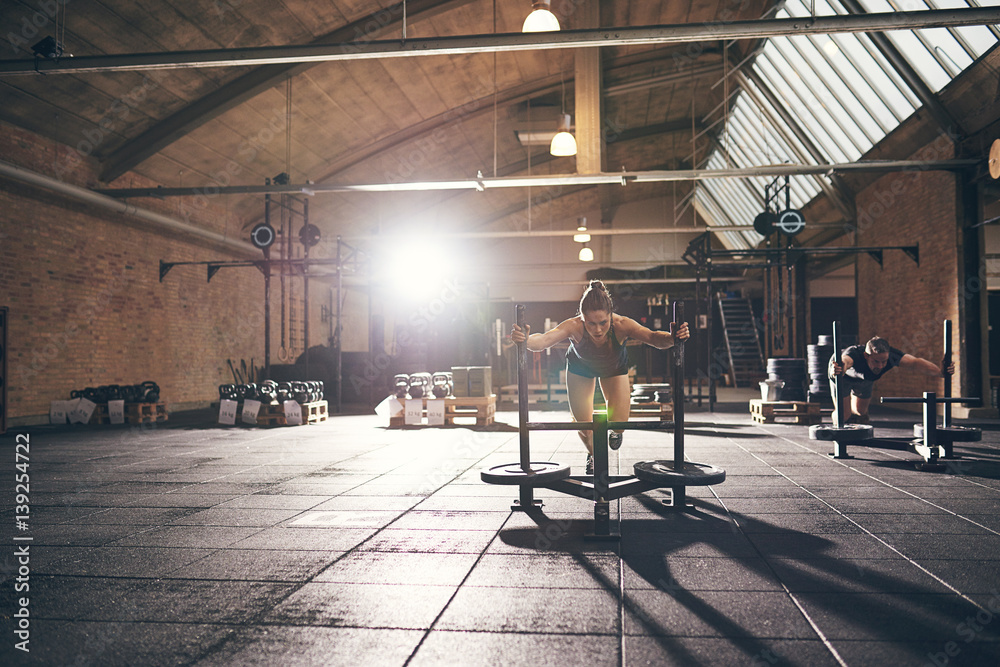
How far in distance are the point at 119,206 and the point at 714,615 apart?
1097 centimetres

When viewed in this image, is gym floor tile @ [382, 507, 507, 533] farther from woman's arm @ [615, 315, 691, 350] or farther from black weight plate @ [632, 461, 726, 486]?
woman's arm @ [615, 315, 691, 350]

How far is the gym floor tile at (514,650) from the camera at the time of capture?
6.19 feet

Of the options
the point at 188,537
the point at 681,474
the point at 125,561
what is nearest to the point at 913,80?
the point at 681,474

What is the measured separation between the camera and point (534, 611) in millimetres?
2287

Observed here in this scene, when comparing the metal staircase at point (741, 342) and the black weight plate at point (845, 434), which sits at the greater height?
the metal staircase at point (741, 342)

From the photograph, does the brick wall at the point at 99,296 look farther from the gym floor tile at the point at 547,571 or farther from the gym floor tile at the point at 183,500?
the gym floor tile at the point at 547,571

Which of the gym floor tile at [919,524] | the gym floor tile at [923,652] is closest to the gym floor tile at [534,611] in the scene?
the gym floor tile at [923,652]

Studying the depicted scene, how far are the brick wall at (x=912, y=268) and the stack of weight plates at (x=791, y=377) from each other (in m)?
2.52

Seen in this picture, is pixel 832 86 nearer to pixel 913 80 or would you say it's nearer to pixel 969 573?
pixel 913 80

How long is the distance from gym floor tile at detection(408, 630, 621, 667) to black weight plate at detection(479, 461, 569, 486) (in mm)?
1387

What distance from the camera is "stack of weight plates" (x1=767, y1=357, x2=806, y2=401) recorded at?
30.6 feet

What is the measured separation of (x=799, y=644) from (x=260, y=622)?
1.84 meters

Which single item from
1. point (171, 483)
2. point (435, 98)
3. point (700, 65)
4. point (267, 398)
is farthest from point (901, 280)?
point (171, 483)

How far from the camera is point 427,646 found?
2.00m
